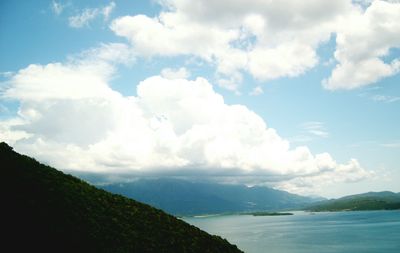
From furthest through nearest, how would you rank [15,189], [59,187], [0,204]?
1. [59,187]
2. [15,189]
3. [0,204]

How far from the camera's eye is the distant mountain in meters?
28.7

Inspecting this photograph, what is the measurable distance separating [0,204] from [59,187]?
6761 mm

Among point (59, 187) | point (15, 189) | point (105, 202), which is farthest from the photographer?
point (105, 202)

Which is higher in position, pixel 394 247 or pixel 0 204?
pixel 0 204

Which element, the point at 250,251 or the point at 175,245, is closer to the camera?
the point at 175,245

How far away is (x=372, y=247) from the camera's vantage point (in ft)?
407

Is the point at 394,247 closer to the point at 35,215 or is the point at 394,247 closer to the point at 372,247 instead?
the point at 372,247

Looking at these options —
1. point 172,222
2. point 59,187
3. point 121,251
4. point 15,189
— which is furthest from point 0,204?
point 172,222

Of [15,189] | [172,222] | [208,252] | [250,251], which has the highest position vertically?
[15,189]

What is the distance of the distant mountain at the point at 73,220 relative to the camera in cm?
2867

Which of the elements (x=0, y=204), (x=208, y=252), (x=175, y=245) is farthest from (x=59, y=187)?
(x=208, y=252)

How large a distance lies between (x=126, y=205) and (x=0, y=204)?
1501 centimetres

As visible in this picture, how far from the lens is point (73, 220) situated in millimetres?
32469

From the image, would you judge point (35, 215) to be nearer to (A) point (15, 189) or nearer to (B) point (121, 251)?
(A) point (15, 189)
